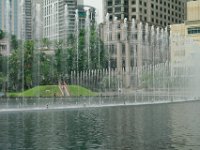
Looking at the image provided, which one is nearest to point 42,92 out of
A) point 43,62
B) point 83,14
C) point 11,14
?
point 43,62

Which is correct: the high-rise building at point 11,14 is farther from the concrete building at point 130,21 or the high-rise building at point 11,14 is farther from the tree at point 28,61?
the concrete building at point 130,21

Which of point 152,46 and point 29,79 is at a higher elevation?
point 152,46

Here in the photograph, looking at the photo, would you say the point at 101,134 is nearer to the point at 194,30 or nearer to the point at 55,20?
the point at 55,20

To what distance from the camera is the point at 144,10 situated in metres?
122

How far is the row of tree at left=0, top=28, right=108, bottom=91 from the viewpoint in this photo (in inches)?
2933

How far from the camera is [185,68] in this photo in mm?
66250

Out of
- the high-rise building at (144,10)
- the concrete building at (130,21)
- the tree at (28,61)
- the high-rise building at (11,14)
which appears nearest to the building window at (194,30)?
the concrete building at (130,21)

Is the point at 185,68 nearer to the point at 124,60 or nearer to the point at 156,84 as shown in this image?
the point at 156,84

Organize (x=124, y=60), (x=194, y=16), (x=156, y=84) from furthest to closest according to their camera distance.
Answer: (x=124, y=60) < (x=194, y=16) < (x=156, y=84)

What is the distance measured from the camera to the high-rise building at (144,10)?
12000cm

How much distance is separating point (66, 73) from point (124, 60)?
27.5 metres

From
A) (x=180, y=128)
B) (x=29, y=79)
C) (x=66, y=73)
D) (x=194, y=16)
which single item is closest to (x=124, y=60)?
(x=194, y=16)

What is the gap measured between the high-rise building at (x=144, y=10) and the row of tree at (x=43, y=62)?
33.5 m

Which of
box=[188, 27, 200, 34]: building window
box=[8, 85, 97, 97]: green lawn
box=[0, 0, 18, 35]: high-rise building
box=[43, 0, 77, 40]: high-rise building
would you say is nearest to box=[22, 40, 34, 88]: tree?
box=[0, 0, 18, 35]: high-rise building
